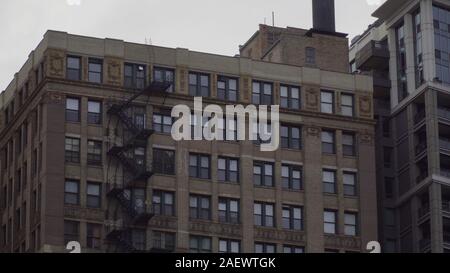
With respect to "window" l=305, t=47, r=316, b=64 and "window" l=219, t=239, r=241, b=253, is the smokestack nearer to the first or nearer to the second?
"window" l=305, t=47, r=316, b=64

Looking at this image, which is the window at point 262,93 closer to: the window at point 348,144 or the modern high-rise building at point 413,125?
the window at point 348,144

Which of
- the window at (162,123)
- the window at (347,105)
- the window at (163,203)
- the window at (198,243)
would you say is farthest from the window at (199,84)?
the window at (347,105)

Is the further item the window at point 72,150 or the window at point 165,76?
the window at point 165,76

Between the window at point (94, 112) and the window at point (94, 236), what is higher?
the window at point (94, 112)

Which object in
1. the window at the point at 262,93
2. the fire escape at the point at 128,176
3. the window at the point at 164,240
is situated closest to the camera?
the fire escape at the point at 128,176

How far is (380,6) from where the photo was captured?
12181 cm

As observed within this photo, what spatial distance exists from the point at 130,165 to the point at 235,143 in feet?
31.1

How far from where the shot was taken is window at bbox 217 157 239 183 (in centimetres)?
10394

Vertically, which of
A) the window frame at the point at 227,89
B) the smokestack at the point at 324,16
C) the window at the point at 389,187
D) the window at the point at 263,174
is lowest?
the window at the point at 263,174

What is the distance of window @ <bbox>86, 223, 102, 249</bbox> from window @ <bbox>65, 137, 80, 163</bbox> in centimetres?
513

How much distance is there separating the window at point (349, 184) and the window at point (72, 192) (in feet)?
74.6

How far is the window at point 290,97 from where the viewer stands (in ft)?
357

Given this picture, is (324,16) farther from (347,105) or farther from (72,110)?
(72,110)
